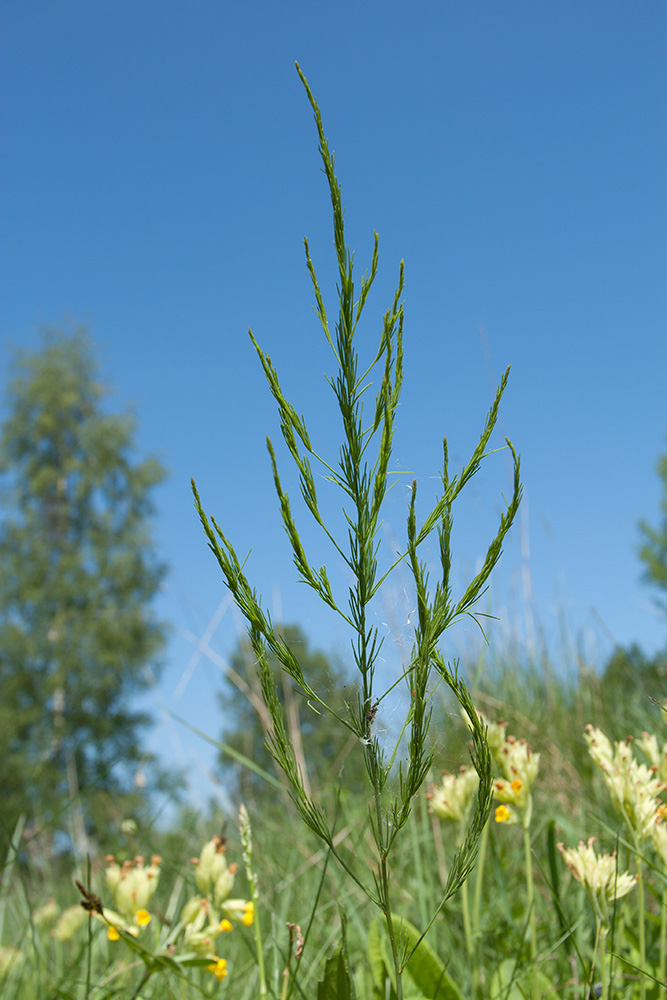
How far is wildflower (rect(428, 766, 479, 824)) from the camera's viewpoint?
1398 mm

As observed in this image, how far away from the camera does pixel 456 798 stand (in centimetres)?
142

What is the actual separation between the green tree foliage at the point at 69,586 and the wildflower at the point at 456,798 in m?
17.6

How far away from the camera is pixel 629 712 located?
10.7 ft

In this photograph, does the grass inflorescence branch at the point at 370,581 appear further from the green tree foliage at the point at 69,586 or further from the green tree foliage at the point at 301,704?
the green tree foliage at the point at 69,586

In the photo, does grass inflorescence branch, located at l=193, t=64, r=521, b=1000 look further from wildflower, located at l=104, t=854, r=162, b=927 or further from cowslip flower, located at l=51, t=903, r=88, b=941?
cowslip flower, located at l=51, t=903, r=88, b=941

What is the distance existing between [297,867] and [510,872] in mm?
846

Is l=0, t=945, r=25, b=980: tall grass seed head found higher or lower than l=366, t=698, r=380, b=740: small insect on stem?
higher

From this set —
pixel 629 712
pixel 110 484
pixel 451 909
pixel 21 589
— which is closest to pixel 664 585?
pixel 110 484

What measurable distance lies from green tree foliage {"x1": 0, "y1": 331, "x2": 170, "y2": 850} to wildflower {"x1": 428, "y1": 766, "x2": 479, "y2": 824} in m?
17.6

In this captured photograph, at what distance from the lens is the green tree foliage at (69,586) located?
19250 millimetres

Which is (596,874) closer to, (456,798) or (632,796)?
(632,796)

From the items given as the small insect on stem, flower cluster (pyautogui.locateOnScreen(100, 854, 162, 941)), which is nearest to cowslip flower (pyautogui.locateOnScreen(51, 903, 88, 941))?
flower cluster (pyautogui.locateOnScreen(100, 854, 162, 941))

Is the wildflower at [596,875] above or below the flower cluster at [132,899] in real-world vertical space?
below

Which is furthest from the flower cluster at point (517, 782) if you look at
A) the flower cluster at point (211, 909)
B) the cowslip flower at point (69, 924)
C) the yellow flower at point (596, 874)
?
the cowslip flower at point (69, 924)
